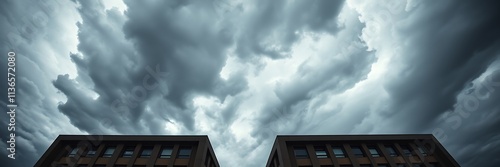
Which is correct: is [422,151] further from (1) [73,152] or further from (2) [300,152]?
(1) [73,152]

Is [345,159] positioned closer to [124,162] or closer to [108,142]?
[124,162]

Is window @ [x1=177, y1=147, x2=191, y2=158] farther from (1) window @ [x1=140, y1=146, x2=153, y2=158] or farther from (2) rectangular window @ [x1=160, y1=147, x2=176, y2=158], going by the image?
(1) window @ [x1=140, y1=146, x2=153, y2=158]

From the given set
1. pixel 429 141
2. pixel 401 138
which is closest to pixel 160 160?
pixel 401 138

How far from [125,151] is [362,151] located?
30.3m

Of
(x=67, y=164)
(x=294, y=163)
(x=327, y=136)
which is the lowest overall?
(x=294, y=163)

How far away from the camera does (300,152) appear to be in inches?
1064

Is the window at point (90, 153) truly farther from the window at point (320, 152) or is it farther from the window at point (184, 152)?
the window at point (320, 152)

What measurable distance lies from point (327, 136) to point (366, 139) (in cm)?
522

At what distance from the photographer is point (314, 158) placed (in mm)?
25672

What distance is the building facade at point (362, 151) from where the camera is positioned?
84.1 feet

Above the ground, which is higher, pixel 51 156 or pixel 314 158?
pixel 51 156

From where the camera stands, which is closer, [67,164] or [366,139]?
[67,164]

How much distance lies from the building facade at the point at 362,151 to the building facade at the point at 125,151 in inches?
431

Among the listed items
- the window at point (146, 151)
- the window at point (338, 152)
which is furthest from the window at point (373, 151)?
the window at point (146, 151)
